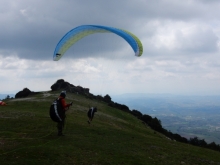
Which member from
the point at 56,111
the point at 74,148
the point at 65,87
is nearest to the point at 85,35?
the point at 56,111

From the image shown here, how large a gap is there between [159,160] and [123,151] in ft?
8.98

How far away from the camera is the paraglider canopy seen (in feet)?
73.6

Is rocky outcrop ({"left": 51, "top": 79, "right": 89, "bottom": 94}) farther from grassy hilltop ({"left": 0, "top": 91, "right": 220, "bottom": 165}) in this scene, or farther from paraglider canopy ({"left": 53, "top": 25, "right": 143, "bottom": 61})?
paraglider canopy ({"left": 53, "top": 25, "right": 143, "bottom": 61})

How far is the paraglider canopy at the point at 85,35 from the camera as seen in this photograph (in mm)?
22445

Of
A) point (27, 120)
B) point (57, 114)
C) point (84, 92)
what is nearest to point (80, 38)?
point (57, 114)

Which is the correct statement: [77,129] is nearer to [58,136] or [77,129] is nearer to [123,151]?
[58,136]

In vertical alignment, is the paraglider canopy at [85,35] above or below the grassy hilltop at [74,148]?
above

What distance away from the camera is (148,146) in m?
22.8

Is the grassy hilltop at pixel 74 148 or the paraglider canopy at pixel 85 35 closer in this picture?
the grassy hilltop at pixel 74 148

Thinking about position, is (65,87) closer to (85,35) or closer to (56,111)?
(85,35)

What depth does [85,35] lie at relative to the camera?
25.2 m

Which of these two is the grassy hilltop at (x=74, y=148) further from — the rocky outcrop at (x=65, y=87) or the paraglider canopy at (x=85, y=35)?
the rocky outcrop at (x=65, y=87)

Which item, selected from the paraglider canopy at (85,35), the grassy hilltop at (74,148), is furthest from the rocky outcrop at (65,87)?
the paraglider canopy at (85,35)

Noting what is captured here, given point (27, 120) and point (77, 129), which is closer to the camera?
point (77, 129)
